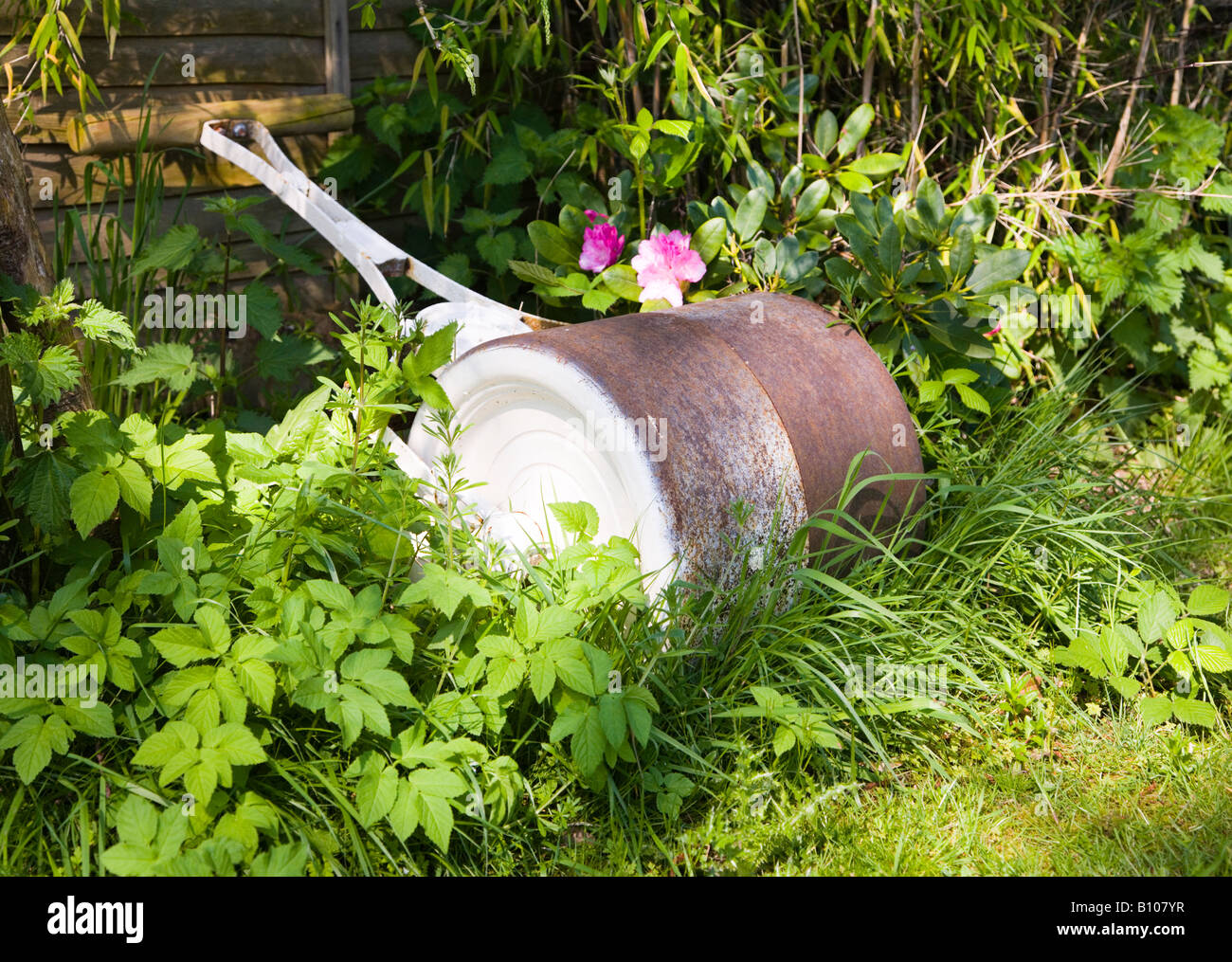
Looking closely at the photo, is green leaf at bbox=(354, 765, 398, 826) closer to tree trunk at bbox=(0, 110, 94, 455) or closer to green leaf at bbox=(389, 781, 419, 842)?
green leaf at bbox=(389, 781, 419, 842)

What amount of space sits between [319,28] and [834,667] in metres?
2.60

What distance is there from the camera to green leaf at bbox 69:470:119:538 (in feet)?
6.59

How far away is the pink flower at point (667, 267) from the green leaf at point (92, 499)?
4.88 ft

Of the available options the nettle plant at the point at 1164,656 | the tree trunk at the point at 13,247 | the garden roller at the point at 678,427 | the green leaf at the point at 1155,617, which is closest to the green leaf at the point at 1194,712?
the nettle plant at the point at 1164,656

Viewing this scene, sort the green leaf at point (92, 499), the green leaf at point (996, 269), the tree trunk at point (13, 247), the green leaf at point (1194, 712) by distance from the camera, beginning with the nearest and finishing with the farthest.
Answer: the green leaf at point (92, 499)
the tree trunk at point (13, 247)
the green leaf at point (1194, 712)
the green leaf at point (996, 269)

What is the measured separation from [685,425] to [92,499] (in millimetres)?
1147

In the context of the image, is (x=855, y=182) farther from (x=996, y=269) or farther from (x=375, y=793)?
(x=375, y=793)

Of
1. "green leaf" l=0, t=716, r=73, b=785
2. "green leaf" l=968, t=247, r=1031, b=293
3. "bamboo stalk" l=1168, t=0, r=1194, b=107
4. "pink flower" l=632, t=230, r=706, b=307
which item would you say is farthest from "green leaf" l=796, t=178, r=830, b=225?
"green leaf" l=0, t=716, r=73, b=785

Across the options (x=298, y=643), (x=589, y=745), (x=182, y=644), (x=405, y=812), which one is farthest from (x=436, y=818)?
(x=182, y=644)

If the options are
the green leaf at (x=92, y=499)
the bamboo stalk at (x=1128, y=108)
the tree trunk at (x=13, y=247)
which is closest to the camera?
the green leaf at (x=92, y=499)

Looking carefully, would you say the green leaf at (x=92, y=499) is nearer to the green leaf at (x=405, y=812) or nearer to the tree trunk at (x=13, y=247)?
the tree trunk at (x=13, y=247)

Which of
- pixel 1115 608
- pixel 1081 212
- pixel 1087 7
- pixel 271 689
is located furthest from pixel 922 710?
pixel 1087 7

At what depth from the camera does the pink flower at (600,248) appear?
3113mm
